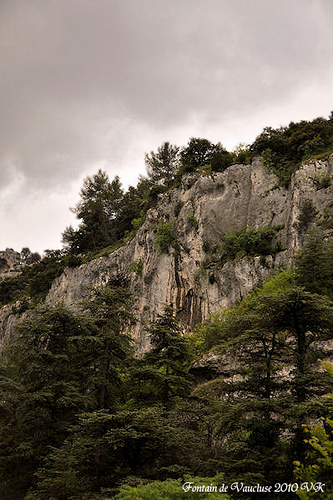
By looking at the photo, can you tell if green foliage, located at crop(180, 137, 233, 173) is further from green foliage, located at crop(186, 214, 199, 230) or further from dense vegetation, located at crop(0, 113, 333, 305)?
green foliage, located at crop(186, 214, 199, 230)

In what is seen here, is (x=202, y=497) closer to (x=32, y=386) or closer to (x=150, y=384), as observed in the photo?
(x=150, y=384)

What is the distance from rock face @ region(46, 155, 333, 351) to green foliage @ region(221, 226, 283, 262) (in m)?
0.71

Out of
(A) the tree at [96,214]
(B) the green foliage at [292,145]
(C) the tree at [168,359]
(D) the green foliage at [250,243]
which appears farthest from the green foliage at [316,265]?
(A) the tree at [96,214]

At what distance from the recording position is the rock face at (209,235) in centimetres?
2422

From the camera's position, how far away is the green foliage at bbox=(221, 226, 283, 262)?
24.8 m

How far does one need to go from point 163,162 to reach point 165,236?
22849 millimetres

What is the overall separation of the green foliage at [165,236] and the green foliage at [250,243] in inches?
213

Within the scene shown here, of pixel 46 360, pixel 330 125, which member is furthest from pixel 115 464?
pixel 330 125

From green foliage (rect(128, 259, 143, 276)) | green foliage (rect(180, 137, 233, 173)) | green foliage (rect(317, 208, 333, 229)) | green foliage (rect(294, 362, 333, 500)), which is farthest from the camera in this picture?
green foliage (rect(180, 137, 233, 173))

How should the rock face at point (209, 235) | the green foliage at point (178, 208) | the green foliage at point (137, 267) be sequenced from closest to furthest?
the rock face at point (209, 235) < the green foliage at point (178, 208) < the green foliage at point (137, 267)

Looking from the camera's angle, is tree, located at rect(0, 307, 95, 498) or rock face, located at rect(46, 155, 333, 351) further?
rock face, located at rect(46, 155, 333, 351)

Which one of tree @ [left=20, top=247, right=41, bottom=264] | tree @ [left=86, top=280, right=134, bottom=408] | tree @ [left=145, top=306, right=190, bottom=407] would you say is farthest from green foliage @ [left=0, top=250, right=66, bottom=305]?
tree @ [left=145, top=306, right=190, bottom=407]

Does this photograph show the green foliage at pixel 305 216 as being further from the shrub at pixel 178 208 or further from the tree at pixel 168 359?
the tree at pixel 168 359

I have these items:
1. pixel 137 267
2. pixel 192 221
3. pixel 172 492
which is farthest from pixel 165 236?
pixel 172 492
